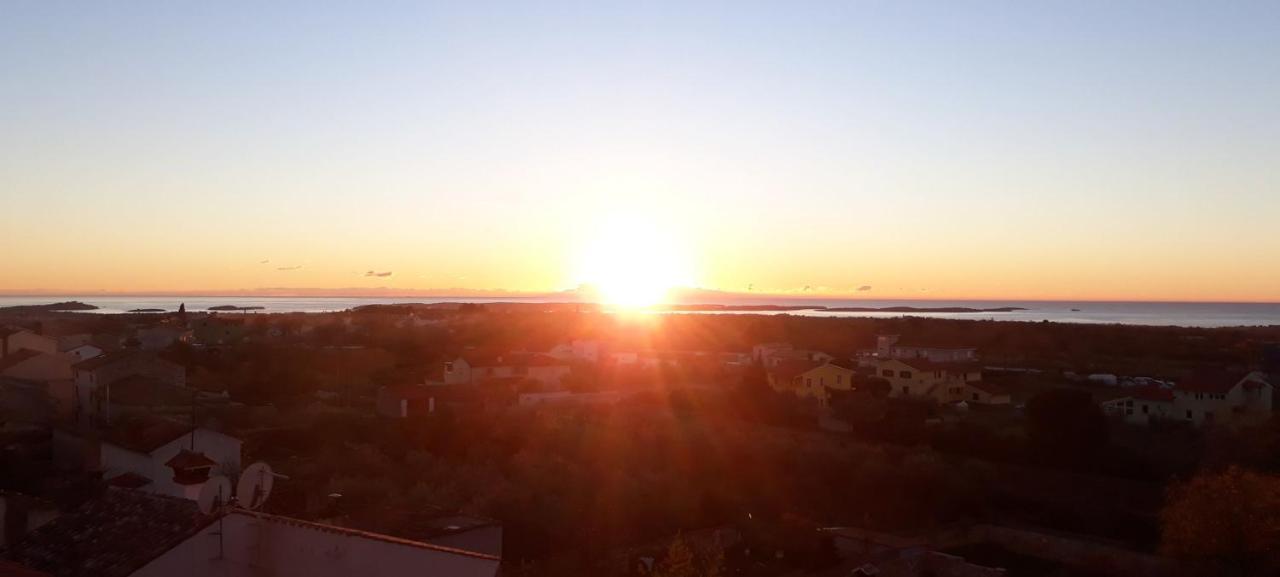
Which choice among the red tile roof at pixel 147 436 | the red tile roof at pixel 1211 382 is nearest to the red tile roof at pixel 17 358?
the red tile roof at pixel 147 436

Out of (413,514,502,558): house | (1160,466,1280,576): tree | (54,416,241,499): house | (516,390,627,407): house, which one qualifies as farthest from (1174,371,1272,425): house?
(54,416,241,499): house

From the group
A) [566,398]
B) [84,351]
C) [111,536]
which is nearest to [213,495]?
[111,536]

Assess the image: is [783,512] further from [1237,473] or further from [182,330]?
[182,330]

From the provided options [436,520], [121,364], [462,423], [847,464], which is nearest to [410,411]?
[462,423]

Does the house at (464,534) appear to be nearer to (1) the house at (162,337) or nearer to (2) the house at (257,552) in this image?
(2) the house at (257,552)

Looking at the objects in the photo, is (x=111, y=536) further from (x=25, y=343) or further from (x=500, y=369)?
(x=25, y=343)
